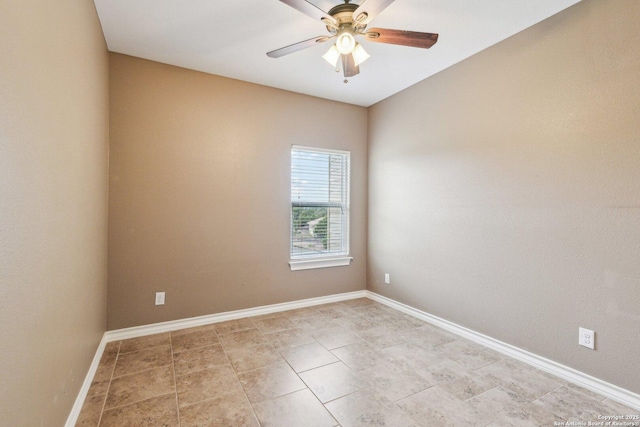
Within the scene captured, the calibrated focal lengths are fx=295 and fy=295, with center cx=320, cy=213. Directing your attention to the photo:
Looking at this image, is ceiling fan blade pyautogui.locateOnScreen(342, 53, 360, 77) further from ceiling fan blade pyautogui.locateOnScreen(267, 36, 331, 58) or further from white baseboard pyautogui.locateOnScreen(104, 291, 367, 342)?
white baseboard pyautogui.locateOnScreen(104, 291, 367, 342)

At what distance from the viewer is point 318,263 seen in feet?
12.4

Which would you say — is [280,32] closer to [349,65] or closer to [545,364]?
[349,65]

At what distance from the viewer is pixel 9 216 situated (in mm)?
988

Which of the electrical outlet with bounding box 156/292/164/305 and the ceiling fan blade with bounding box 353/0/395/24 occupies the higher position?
the ceiling fan blade with bounding box 353/0/395/24

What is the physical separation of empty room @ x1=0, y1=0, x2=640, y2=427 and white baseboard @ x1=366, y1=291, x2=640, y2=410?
0.01m

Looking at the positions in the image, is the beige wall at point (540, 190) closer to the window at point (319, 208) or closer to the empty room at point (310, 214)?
the empty room at point (310, 214)

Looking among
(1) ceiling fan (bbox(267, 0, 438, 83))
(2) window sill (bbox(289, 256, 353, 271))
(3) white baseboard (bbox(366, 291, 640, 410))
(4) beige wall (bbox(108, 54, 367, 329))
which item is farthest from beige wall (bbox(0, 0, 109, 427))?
(3) white baseboard (bbox(366, 291, 640, 410))

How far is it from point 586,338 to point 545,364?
0.37m

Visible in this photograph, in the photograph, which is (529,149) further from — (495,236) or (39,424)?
(39,424)

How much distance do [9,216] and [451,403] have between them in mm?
2381

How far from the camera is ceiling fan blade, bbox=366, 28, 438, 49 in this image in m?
1.86

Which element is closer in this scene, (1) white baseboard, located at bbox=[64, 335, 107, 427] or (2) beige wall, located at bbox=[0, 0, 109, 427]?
(2) beige wall, located at bbox=[0, 0, 109, 427]

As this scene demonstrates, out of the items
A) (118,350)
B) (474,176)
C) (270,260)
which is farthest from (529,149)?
(118,350)

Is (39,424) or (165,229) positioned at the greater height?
(165,229)
